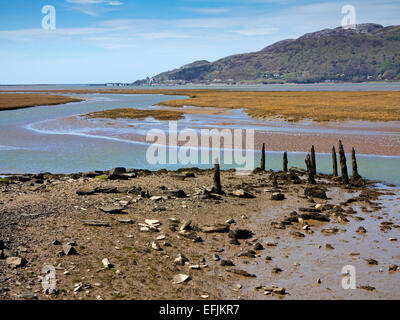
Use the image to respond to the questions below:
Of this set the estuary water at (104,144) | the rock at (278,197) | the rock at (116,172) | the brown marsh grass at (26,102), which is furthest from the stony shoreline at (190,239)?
the brown marsh grass at (26,102)

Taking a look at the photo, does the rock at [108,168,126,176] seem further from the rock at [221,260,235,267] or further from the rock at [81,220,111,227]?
the rock at [221,260,235,267]

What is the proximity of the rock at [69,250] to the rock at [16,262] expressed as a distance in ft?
4.67

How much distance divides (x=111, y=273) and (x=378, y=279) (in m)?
9.11

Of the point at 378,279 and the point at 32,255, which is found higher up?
the point at 32,255

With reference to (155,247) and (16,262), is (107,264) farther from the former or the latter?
(16,262)

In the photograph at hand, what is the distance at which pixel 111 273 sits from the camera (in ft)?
46.1

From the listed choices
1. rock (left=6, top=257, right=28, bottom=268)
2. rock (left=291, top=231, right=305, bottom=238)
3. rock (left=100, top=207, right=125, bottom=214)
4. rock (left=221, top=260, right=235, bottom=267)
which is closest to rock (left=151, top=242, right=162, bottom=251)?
rock (left=221, top=260, right=235, bottom=267)

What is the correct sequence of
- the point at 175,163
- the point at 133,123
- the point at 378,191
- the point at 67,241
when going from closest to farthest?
1. the point at 67,241
2. the point at 378,191
3. the point at 175,163
4. the point at 133,123

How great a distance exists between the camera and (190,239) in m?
17.9

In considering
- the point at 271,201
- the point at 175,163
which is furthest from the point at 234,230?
the point at 175,163

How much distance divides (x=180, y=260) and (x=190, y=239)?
2.56 metres

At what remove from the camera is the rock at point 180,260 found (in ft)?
50.2

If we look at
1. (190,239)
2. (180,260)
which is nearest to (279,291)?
(180,260)

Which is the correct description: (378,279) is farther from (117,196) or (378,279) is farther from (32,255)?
(117,196)
